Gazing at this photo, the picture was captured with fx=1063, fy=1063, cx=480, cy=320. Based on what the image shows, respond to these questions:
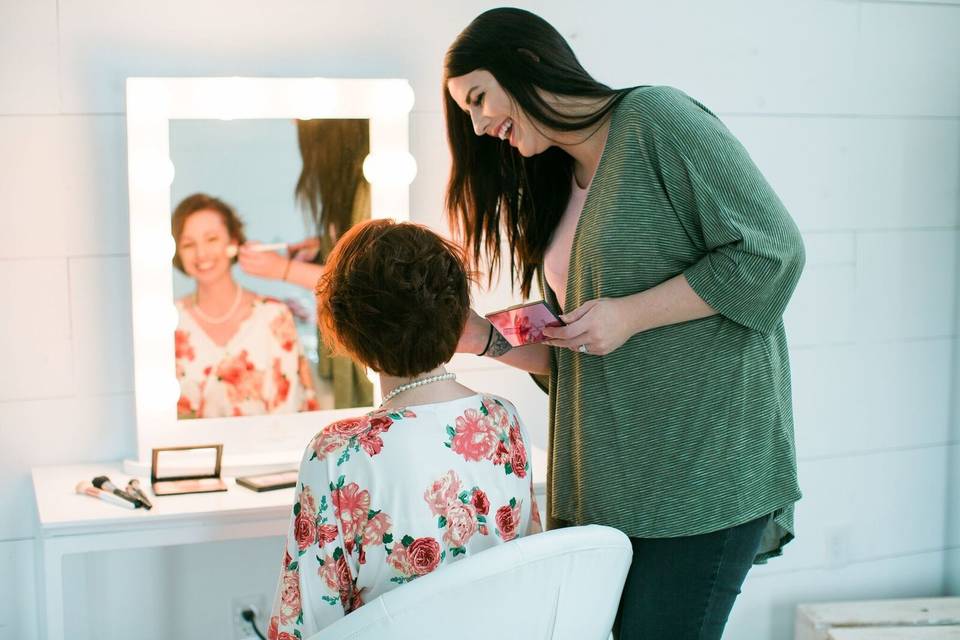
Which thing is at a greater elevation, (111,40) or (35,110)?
(111,40)

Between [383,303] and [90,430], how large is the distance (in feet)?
3.27

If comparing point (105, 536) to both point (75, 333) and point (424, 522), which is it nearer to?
point (75, 333)

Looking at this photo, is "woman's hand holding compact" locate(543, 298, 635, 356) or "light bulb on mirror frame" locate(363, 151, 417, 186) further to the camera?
"light bulb on mirror frame" locate(363, 151, 417, 186)

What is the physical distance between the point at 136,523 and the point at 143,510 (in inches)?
1.5

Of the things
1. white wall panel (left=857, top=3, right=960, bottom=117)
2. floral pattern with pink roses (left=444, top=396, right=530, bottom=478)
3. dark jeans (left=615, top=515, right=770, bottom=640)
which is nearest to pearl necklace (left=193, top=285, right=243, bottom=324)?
floral pattern with pink roses (left=444, top=396, right=530, bottom=478)

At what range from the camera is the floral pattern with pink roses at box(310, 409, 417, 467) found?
120 cm

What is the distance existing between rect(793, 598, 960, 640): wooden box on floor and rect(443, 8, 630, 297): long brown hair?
1.26 m

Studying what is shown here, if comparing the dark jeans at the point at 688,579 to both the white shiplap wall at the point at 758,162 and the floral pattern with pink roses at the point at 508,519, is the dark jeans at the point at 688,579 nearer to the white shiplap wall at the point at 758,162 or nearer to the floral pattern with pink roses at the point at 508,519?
the floral pattern with pink roses at the point at 508,519

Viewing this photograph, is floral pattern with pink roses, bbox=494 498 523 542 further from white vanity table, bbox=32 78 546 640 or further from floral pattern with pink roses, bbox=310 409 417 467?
white vanity table, bbox=32 78 546 640

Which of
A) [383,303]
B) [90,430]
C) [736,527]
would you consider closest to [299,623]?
[383,303]

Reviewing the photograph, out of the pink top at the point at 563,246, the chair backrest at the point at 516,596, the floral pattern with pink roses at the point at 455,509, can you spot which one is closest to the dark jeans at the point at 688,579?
the chair backrest at the point at 516,596

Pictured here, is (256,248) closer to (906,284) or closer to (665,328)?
(665,328)

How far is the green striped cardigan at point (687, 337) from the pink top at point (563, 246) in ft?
0.36

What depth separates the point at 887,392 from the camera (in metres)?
2.52
